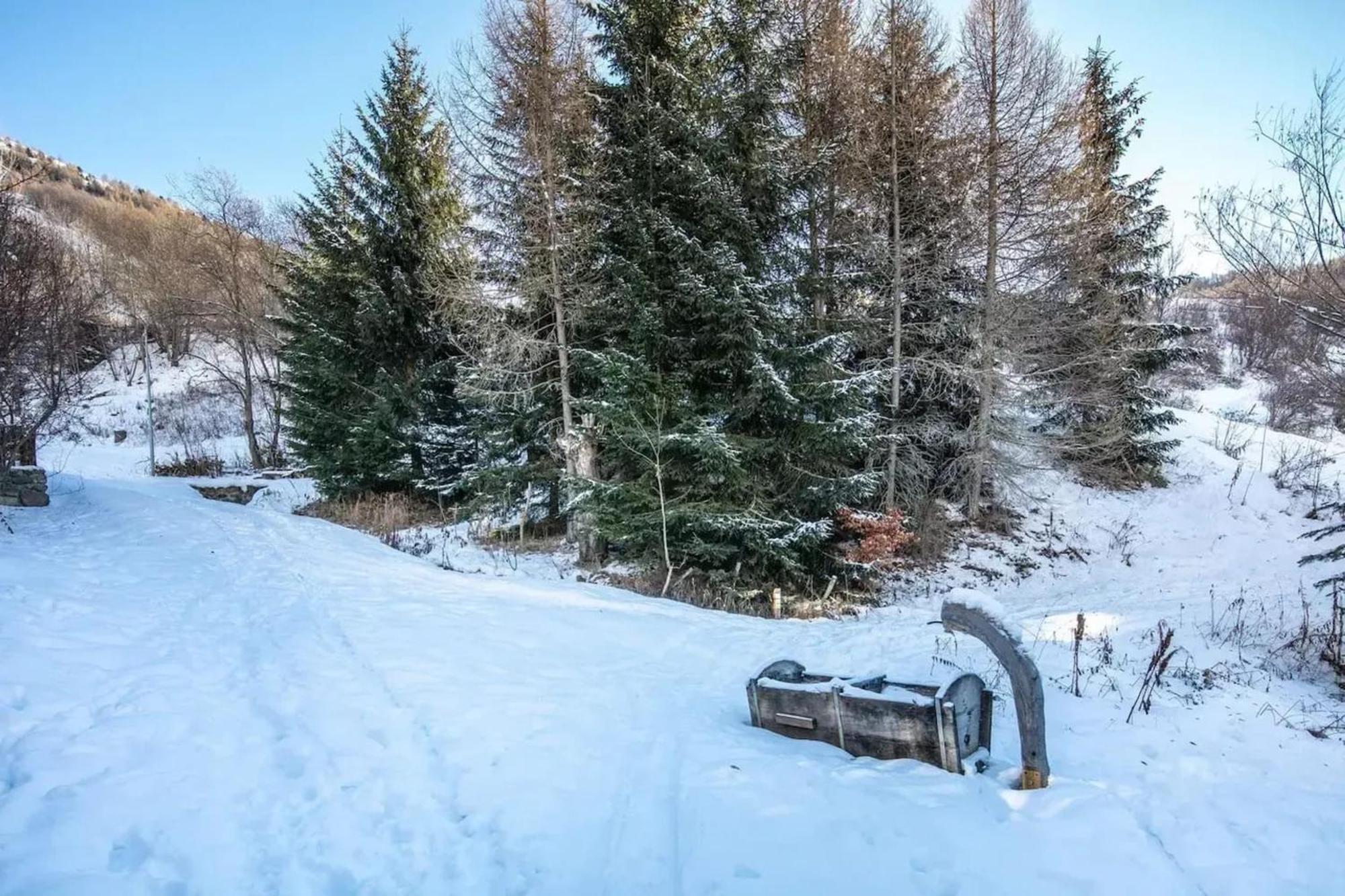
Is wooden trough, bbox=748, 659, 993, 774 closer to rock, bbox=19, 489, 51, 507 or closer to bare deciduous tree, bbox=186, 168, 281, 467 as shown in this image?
rock, bbox=19, 489, 51, 507

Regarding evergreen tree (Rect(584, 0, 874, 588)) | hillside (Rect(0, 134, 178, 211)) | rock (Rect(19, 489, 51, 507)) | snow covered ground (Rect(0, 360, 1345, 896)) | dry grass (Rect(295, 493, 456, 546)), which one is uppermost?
hillside (Rect(0, 134, 178, 211))

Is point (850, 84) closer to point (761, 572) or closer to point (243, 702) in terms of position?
point (761, 572)

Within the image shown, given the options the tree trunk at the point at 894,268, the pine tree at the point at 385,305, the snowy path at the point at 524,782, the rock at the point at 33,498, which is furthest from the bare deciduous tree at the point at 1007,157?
the rock at the point at 33,498

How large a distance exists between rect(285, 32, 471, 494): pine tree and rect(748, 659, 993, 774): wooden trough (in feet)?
35.4

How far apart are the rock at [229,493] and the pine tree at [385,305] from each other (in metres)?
4.77

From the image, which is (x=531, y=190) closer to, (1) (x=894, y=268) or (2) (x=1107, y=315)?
(1) (x=894, y=268)

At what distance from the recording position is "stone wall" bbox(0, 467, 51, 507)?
395 inches

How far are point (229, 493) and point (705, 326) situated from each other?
15.9m

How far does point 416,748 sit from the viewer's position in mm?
3516

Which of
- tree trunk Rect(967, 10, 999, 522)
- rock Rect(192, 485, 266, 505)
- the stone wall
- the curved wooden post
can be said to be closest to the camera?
the curved wooden post

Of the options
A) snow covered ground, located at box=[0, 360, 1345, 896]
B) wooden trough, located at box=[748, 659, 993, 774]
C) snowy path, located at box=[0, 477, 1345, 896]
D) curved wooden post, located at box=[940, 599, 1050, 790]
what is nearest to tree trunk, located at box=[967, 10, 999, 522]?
snow covered ground, located at box=[0, 360, 1345, 896]

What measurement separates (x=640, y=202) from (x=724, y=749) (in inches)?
337

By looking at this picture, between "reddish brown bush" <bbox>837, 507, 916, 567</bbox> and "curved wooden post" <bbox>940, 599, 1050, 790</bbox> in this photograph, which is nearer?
"curved wooden post" <bbox>940, 599, 1050, 790</bbox>

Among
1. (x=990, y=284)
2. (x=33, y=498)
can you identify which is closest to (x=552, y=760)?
(x=990, y=284)
